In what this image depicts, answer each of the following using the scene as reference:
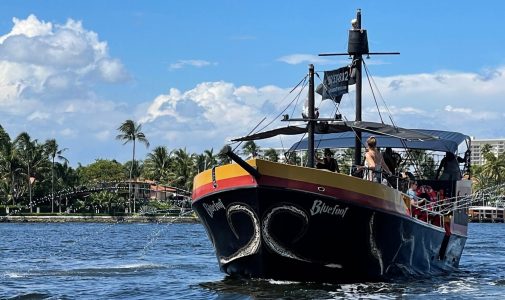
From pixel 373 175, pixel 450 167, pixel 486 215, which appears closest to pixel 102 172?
pixel 486 215

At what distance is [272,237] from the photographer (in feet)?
69.5

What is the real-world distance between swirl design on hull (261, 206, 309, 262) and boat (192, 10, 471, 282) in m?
0.02

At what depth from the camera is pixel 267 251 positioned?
21.4 meters

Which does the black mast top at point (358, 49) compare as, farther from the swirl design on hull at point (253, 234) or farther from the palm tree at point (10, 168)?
the palm tree at point (10, 168)

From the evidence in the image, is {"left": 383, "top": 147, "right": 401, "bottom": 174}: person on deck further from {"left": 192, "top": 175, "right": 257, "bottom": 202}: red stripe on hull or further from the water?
{"left": 192, "top": 175, "right": 257, "bottom": 202}: red stripe on hull

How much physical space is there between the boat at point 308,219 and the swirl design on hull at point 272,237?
21 mm

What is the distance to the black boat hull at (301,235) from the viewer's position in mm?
20828

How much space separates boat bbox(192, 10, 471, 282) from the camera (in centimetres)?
2067

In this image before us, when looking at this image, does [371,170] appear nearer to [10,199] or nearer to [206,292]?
[206,292]

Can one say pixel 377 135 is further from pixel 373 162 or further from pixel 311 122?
pixel 311 122

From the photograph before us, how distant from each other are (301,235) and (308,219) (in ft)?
1.45

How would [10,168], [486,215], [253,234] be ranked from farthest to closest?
[486,215] → [10,168] → [253,234]

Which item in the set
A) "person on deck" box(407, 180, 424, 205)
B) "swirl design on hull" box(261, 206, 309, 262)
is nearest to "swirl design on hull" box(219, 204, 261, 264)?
"swirl design on hull" box(261, 206, 309, 262)

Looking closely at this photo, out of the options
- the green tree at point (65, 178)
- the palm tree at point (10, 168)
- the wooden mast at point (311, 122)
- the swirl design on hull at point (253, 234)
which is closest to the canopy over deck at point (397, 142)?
the wooden mast at point (311, 122)
